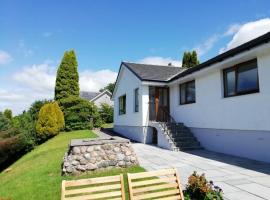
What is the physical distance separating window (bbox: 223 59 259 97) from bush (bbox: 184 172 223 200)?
5.80m

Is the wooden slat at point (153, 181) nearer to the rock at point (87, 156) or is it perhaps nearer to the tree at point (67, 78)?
the rock at point (87, 156)

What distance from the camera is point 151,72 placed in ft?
54.6

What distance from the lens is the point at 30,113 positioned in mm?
25375

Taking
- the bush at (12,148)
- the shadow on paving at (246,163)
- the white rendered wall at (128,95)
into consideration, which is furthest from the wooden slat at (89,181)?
the bush at (12,148)

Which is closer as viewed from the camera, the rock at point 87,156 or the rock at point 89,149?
the rock at point 87,156

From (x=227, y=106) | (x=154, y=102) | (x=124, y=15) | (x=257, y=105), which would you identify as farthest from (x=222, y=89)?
(x=124, y=15)

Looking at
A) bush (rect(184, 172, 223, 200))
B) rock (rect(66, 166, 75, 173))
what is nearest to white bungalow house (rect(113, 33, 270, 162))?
bush (rect(184, 172, 223, 200))

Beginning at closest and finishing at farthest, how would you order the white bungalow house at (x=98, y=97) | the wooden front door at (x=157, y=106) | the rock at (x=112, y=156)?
1. the rock at (x=112, y=156)
2. the wooden front door at (x=157, y=106)
3. the white bungalow house at (x=98, y=97)

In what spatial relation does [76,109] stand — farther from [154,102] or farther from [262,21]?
[262,21]

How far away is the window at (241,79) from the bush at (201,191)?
5.80 m

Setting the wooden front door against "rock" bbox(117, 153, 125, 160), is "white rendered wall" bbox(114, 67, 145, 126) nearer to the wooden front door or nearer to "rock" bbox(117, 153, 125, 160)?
the wooden front door

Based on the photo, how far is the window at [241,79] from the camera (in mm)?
8922

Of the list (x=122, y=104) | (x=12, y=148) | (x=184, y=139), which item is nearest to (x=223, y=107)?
(x=184, y=139)

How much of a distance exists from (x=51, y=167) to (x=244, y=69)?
8489 millimetres
